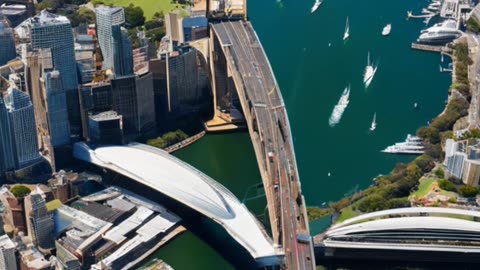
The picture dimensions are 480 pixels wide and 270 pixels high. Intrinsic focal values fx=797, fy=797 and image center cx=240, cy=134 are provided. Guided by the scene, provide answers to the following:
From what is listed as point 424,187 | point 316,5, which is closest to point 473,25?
point 316,5

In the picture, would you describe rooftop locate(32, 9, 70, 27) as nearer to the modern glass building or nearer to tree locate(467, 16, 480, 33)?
the modern glass building

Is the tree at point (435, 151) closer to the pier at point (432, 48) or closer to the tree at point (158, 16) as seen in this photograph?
the pier at point (432, 48)

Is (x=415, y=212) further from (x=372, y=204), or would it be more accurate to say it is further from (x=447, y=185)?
(x=447, y=185)

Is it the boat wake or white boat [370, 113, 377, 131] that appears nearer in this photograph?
white boat [370, 113, 377, 131]

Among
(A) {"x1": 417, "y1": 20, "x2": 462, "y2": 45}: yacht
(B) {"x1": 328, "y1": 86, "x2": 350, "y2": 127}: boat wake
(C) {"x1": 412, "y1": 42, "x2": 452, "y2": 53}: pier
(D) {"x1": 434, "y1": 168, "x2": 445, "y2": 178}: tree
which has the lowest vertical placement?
(D) {"x1": 434, "y1": 168, "x2": 445, "y2": 178}: tree

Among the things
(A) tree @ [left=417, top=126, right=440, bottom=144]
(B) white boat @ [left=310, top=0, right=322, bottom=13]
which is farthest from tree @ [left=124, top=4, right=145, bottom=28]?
(A) tree @ [left=417, top=126, right=440, bottom=144]

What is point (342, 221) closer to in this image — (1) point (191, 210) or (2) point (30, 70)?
(1) point (191, 210)
